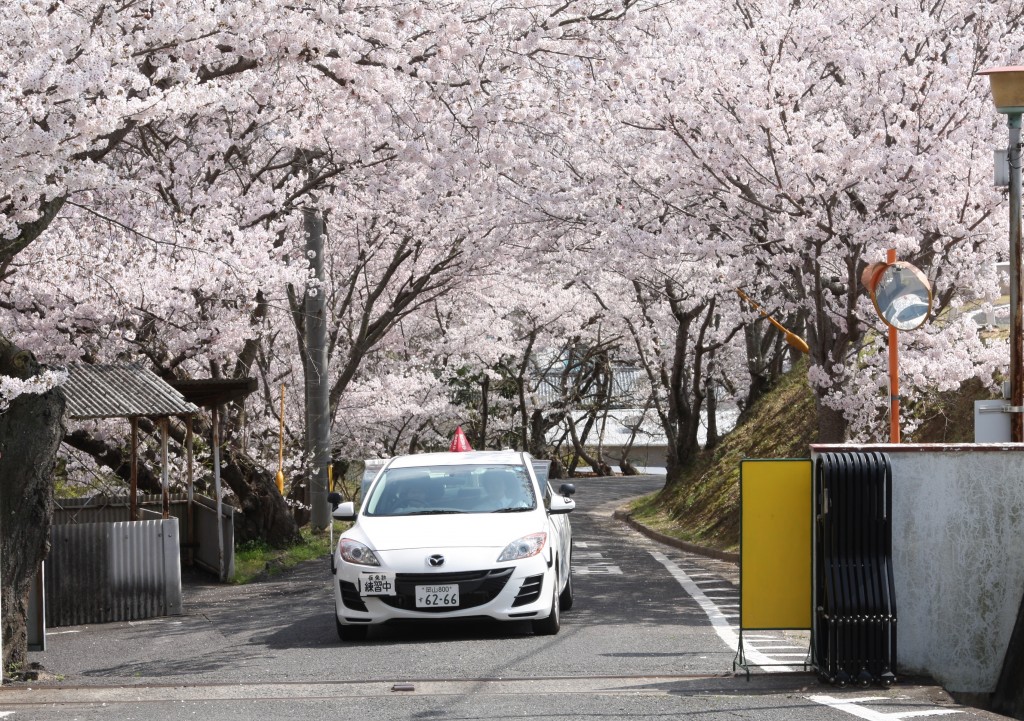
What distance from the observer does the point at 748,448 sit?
96.8 ft

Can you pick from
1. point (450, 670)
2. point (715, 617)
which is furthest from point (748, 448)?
point (450, 670)

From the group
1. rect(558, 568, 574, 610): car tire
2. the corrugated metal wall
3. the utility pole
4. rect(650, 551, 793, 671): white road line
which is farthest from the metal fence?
rect(558, 568, 574, 610): car tire

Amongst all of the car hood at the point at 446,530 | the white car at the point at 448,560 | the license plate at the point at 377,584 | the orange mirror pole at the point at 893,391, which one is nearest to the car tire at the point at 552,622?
the white car at the point at 448,560

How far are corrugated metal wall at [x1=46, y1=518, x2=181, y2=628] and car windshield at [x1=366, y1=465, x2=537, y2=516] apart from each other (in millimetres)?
3822

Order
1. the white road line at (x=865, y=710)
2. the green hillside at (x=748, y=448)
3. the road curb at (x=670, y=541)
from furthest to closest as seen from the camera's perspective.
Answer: the green hillside at (x=748, y=448) < the road curb at (x=670, y=541) < the white road line at (x=865, y=710)

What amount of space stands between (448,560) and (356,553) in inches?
32.4

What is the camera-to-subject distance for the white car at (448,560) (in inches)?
409

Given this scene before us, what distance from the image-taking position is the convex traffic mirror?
9823 mm

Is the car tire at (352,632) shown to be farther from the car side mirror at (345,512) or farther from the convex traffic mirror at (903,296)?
the convex traffic mirror at (903,296)

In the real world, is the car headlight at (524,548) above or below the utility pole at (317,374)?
below

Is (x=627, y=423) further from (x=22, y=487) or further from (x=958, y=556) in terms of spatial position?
(x=958, y=556)

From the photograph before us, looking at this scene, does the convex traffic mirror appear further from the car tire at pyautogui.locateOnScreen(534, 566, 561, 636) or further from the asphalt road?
the car tire at pyautogui.locateOnScreen(534, 566, 561, 636)

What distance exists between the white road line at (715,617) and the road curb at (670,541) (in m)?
0.93

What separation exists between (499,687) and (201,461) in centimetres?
1512
